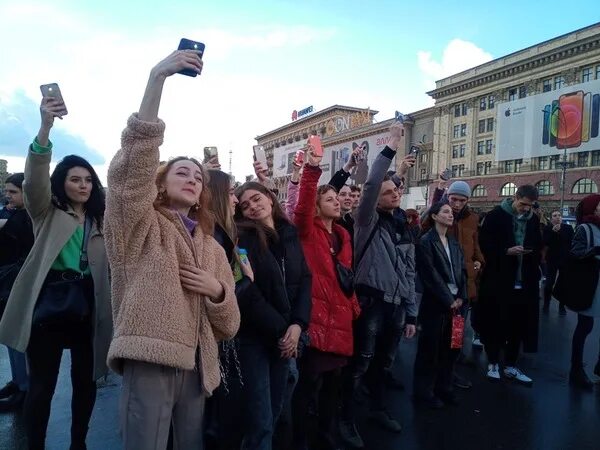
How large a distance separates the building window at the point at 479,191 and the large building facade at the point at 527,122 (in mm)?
125

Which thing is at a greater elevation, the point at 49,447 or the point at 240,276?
the point at 240,276

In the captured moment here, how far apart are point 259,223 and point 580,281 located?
4181 mm

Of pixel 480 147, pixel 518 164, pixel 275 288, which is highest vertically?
pixel 480 147

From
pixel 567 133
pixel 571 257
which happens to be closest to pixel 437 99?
pixel 567 133

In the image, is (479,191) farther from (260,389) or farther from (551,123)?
(260,389)

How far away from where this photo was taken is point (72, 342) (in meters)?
2.85

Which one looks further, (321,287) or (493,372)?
(493,372)

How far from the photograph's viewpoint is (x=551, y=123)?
136 feet

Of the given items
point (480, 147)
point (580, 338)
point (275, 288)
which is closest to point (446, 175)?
point (580, 338)

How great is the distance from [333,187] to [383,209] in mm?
619

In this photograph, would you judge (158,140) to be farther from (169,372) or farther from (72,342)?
(72,342)

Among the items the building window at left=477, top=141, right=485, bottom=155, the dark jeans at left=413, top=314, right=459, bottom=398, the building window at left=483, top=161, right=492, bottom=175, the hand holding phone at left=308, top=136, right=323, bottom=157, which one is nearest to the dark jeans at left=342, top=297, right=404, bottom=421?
the dark jeans at left=413, top=314, right=459, bottom=398

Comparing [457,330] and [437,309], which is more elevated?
[437,309]

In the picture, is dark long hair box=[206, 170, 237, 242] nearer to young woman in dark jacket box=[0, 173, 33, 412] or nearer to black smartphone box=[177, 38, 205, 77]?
black smartphone box=[177, 38, 205, 77]
